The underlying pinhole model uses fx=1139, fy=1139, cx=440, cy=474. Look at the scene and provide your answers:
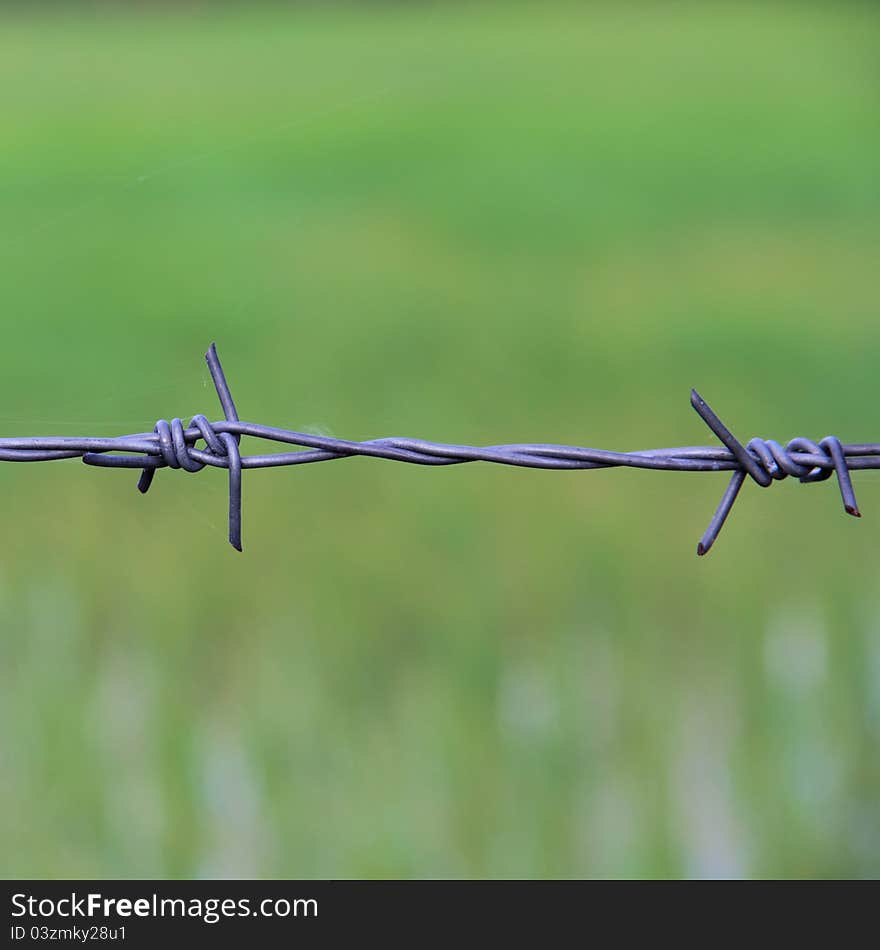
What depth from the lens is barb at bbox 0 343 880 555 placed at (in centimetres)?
164

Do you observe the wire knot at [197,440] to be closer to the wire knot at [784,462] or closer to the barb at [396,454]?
the barb at [396,454]

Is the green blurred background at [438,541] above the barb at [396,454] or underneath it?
above

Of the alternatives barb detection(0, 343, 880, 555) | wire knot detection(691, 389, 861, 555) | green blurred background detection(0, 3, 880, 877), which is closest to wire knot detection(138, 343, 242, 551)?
barb detection(0, 343, 880, 555)

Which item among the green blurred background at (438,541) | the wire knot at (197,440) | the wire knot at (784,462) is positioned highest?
the green blurred background at (438,541)

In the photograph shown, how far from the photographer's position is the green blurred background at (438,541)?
9.43ft

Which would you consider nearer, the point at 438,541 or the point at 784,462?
the point at 784,462

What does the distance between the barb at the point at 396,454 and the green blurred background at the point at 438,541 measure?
12.0 inches

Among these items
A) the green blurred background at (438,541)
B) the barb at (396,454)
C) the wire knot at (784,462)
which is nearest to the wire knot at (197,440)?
the barb at (396,454)

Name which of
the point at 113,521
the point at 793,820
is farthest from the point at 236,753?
the point at 113,521

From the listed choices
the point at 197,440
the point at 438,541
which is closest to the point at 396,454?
the point at 197,440

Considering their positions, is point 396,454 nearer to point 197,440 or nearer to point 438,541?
point 197,440

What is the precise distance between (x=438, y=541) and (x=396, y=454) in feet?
9.30

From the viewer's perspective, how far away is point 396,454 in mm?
→ 1681

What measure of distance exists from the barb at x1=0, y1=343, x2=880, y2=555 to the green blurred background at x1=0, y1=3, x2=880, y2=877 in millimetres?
305
